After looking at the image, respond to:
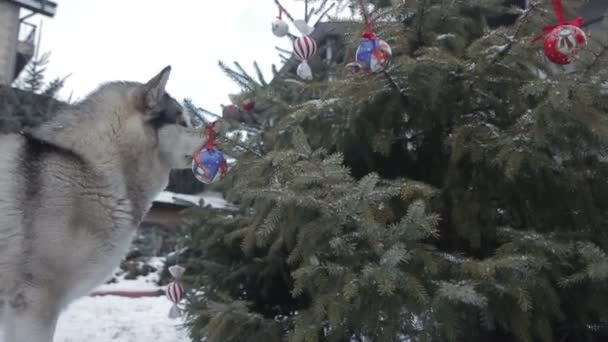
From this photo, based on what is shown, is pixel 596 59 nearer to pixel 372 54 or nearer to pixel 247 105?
pixel 372 54

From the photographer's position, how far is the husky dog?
2568mm

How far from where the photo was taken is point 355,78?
2949 millimetres

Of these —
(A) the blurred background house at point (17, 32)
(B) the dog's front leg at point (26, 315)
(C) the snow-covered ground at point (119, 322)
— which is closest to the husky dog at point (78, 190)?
(B) the dog's front leg at point (26, 315)

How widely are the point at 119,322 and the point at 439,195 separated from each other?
17.3 ft

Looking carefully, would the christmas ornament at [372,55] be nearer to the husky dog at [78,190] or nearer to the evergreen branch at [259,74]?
the husky dog at [78,190]

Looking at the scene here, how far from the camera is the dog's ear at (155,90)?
2.96m

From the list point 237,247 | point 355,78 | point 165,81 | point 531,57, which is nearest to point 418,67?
point 355,78

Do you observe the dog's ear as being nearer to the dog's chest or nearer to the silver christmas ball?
the dog's chest

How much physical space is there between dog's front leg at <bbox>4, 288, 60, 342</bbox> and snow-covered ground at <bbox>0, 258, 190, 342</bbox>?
203 cm

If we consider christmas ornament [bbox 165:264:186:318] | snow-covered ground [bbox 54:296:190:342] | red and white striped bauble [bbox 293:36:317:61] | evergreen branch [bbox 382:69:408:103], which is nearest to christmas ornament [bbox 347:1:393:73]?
evergreen branch [bbox 382:69:408:103]

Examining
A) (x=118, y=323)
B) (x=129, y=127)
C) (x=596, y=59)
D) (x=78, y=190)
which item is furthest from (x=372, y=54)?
(x=118, y=323)

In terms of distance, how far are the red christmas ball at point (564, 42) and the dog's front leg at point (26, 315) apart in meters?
2.72

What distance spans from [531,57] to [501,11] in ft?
2.38

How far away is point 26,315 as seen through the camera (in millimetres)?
2543
